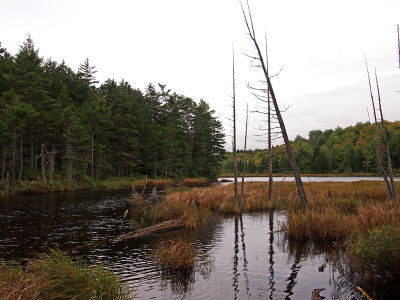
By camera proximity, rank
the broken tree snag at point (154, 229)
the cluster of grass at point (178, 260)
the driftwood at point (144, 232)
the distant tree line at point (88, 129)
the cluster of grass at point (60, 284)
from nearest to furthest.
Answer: the cluster of grass at point (60, 284), the cluster of grass at point (178, 260), the driftwood at point (144, 232), the broken tree snag at point (154, 229), the distant tree line at point (88, 129)

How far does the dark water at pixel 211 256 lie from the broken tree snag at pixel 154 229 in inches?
18.2

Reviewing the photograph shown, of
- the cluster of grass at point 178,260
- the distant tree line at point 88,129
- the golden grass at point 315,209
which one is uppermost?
the distant tree line at point 88,129

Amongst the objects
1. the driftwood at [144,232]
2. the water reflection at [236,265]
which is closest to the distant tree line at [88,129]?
the driftwood at [144,232]

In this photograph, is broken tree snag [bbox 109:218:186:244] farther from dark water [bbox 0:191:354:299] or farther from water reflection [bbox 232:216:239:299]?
water reflection [bbox 232:216:239:299]

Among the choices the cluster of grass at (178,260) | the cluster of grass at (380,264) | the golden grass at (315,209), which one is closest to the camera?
the cluster of grass at (380,264)

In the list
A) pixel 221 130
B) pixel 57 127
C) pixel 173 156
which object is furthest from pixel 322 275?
pixel 221 130

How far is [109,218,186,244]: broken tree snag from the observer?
1254 cm

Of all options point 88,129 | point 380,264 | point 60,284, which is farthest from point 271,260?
point 88,129

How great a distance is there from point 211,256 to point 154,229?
4425 millimetres

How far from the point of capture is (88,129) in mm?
46750

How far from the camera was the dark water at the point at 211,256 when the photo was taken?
23.2 feet

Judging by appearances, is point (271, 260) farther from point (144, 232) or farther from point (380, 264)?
point (144, 232)

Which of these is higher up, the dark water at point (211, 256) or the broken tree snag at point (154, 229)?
the broken tree snag at point (154, 229)

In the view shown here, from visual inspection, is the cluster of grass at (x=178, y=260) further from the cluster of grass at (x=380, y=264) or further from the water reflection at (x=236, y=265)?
the cluster of grass at (x=380, y=264)
